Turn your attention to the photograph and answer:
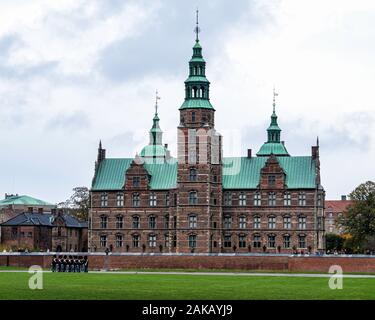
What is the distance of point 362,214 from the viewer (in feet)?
311

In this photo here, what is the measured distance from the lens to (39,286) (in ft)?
156

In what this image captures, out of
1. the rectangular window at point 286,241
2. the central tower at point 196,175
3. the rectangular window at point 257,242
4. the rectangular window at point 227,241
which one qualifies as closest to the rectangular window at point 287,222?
the rectangular window at point 286,241

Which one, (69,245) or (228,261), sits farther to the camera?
(69,245)

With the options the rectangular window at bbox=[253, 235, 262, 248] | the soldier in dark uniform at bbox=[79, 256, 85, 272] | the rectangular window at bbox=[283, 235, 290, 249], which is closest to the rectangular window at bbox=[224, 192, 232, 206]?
the rectangular window at bbox=[253, 235, 262, 248]

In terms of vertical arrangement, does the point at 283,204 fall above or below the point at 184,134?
below

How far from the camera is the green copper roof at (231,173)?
92.5 metres

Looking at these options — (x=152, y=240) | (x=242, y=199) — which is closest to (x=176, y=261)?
(x=152, y=240)

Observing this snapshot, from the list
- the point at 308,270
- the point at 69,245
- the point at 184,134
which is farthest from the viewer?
the point at 69,245

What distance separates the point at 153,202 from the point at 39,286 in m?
47.6

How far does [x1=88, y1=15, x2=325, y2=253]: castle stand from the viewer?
301ft

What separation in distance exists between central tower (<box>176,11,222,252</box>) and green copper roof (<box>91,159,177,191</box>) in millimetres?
2712
